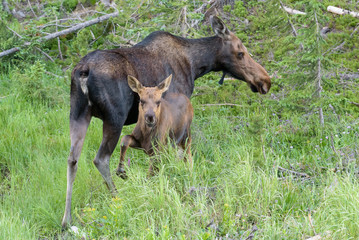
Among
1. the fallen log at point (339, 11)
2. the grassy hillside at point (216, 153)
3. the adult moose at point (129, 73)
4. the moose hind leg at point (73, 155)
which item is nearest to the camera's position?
the grassy hillside at point (216, 153)

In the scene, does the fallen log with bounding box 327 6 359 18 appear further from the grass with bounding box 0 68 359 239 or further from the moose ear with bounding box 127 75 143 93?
the moose ear with bounding box 127 75 143 93

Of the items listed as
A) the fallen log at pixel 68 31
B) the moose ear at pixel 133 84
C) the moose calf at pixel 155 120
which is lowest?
the fallen log at pixel 68 31

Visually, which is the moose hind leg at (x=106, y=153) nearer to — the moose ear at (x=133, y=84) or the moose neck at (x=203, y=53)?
the moose ear at (x=133, y=84)

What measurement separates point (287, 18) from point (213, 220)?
16.3ft

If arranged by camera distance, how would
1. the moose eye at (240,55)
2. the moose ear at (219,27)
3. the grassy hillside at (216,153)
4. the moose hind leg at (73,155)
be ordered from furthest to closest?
the moose eye at (240,55) < the moose ear at (219,27) < the moose hind leg at (73,155) < the grassy hillside at (216,153)

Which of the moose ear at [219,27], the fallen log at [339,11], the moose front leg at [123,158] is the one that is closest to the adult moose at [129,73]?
the moose ear at [219,27]

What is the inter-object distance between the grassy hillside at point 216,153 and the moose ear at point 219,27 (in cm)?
108

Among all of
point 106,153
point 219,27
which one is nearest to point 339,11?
point 219,27

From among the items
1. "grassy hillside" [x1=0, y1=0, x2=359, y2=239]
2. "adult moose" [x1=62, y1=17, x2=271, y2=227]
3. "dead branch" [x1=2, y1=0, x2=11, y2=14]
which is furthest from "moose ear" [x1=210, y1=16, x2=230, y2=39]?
"dead branch" [x1=2, y1=0, x2=11, y2=14]

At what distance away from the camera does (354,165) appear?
6.39m

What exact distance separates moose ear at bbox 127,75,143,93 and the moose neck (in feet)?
5.87

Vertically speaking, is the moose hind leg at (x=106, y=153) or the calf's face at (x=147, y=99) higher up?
the calf's face at (x=147, y=99)

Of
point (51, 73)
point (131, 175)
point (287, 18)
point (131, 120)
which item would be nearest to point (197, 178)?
point (131, 175)

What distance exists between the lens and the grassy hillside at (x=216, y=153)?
541 centimetres
